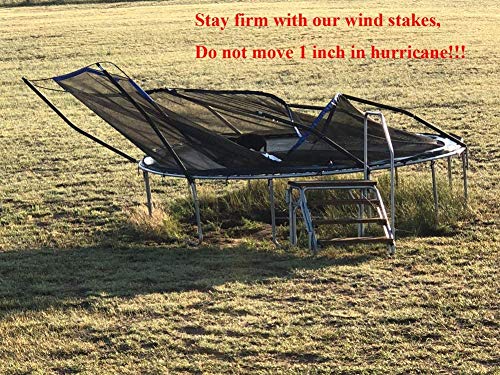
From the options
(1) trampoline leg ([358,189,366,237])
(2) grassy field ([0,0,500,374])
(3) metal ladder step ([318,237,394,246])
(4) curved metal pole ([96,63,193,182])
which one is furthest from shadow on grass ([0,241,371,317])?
(4) curved metal pole ([96,63,193,182])

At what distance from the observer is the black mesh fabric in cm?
724

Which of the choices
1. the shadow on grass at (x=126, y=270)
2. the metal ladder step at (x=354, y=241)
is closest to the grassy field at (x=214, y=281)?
the shadow on grass at (x=126, y=270)

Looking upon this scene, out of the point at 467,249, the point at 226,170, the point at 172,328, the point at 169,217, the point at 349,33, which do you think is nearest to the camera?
the point at 172,328

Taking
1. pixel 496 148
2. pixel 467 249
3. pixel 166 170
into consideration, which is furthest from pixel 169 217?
pixel 496 148

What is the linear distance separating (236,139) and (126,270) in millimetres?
1957

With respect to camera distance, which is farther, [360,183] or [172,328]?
[360,183]

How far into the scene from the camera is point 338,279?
613cm

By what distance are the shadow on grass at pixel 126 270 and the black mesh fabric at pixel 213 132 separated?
72 centimetres

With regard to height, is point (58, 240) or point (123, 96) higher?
point (123, 96)

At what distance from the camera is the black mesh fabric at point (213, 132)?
7.24 meters

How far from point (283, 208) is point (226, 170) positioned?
1073 mm

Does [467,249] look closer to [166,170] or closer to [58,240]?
[166,170]

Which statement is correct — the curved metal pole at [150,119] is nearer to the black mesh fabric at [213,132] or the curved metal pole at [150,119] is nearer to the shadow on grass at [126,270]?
the black mesh fabric at [213,132]

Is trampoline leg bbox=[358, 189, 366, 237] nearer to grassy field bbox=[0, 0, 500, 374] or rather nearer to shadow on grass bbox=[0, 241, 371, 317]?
grassy field bbox=[0, 0, 500, 374]
